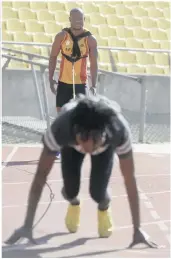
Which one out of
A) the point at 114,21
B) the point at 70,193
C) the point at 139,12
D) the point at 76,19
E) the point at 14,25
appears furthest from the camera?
the point at 139,12

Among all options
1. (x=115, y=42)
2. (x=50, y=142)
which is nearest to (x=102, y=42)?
(x=115, y=42)

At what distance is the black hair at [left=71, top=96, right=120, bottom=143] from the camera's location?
3982 millimetres

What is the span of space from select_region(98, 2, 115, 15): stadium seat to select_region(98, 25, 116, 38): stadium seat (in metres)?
0.70

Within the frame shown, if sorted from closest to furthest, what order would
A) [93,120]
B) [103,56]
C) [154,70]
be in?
[93,120], [103,56], [154,70]

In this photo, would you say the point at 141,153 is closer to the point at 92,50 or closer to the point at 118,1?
the point at 92,50

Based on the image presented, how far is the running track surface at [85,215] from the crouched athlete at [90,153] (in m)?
0.13

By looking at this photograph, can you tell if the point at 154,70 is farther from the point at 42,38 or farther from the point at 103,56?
the point at 42,38

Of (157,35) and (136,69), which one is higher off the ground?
(157,35)

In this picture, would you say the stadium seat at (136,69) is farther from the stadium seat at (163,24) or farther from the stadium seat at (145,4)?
the stadium seat at (145,4)

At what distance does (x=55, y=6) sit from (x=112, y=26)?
→ 1532 mm

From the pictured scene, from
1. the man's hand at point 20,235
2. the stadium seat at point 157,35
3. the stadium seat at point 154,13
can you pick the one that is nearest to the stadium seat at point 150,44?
the stadium seat at point 157,35

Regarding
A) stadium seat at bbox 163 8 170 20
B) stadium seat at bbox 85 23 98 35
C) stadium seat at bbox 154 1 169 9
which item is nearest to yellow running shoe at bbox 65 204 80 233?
stadium seat at bbox 85 23 98 35

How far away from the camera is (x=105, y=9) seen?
1562cm

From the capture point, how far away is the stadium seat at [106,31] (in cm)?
1478
